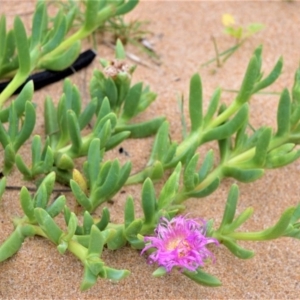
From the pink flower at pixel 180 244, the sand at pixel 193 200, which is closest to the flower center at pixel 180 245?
the pink flower at pixel 180 244

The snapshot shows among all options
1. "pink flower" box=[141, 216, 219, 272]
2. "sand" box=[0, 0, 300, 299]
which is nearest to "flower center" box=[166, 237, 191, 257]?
"pink flower" box=[141, 216, 219, 272]

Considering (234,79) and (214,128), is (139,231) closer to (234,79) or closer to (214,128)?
(214,128)

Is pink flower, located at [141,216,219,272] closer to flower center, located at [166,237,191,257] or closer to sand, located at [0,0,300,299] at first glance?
flower center, located at [166,237,191,257]

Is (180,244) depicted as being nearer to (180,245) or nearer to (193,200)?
(180,245)

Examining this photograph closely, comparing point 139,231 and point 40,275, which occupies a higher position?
point 139,231

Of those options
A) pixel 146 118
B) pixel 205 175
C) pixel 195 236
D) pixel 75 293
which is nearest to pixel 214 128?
pixel 205 175

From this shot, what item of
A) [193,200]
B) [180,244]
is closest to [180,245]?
[180,244]
